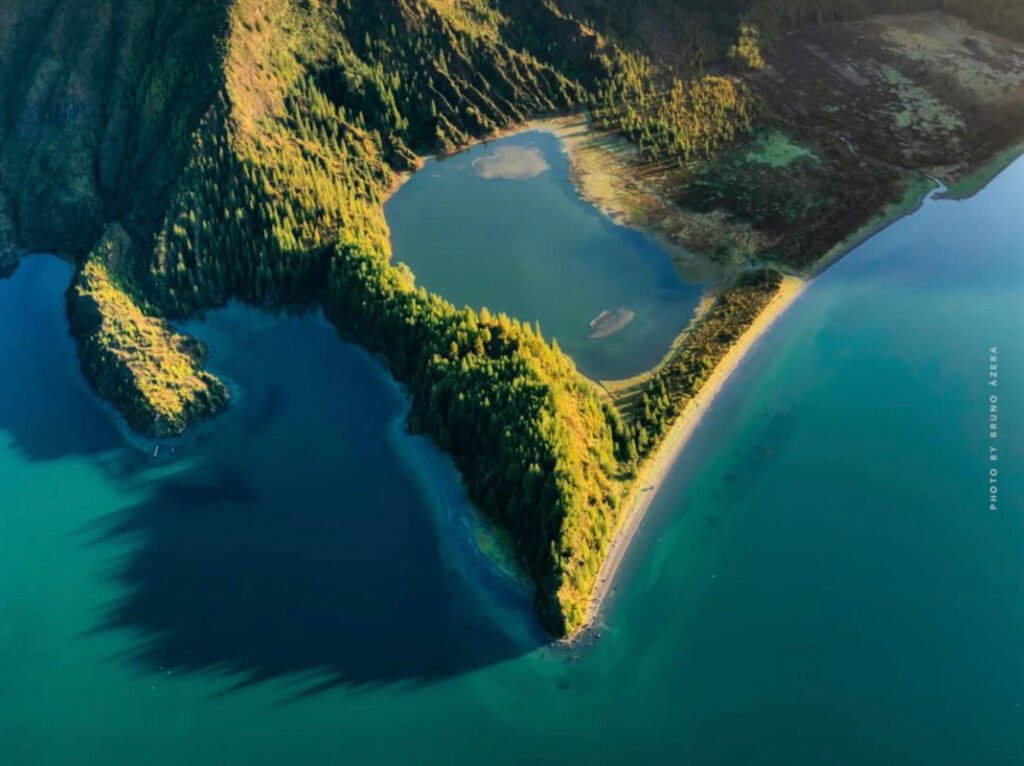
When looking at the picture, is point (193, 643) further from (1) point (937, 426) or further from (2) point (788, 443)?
(1) point (937, 426)

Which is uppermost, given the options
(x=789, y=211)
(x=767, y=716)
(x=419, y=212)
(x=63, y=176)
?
(x=63, y=176)

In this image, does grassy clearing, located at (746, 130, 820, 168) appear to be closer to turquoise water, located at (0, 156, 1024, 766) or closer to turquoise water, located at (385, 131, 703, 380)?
turquoise water, located at (385, 131, 703, 380)

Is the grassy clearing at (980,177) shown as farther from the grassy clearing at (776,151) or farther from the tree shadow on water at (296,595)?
the tree shadow on water at (296,595)

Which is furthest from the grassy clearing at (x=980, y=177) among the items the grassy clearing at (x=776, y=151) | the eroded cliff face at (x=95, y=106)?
the eroded cliff face at (x=95, y=106)

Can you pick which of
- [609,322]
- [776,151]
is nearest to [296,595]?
[609,322]

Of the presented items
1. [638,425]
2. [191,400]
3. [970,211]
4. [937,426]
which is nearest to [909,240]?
[970,211]

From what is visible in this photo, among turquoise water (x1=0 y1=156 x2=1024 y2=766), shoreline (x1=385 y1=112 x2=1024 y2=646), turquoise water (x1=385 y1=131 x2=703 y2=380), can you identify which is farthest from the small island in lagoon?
turquoise water (x1=0 y1=156 x2=1024 y2=766)
